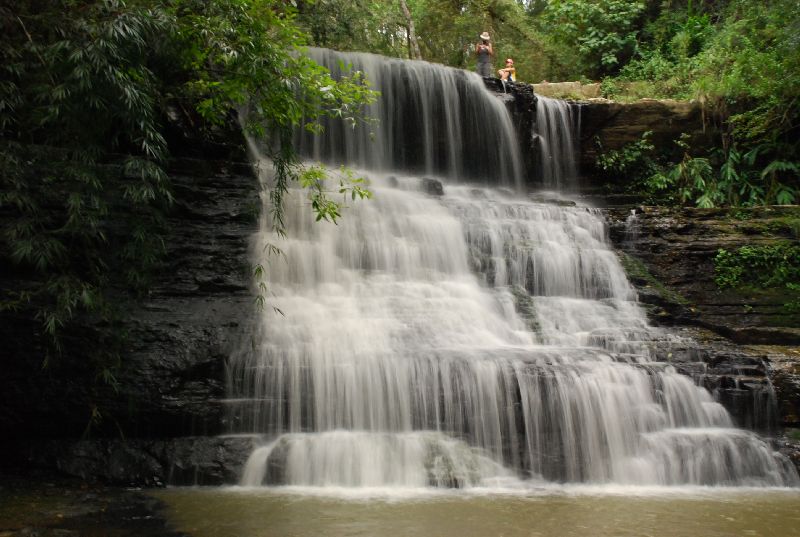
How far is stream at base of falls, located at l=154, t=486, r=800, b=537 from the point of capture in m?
4.95

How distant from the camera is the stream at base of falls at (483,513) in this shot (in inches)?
195

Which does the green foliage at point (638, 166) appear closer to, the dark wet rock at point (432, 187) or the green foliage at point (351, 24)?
the dark wet rock at point (432, 187)

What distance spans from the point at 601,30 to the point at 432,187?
37.7 feet

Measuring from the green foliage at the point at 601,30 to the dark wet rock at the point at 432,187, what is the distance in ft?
33.5

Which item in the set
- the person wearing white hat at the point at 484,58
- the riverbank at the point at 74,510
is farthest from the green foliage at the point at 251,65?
the person wearing white hat at the point at 484,58

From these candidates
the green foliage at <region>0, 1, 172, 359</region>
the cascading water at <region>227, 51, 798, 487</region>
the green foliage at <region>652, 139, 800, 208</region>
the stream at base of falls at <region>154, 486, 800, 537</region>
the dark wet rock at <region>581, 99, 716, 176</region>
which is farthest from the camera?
the dark wet rock at <region>581, 99, 716, 176</region>

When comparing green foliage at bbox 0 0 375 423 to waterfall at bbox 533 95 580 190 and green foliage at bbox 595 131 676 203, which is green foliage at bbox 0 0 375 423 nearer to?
waterfall at bbox 533 95 580 190

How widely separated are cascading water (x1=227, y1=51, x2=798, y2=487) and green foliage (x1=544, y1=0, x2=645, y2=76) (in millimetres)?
11133

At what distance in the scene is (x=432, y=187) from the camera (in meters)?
12.9

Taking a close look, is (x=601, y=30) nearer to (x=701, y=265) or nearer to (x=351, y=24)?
(x=351, y=24)

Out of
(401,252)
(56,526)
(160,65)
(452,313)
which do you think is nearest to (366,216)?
(401,252)

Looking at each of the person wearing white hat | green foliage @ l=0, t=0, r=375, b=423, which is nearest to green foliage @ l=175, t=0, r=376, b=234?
green foliage @ l=0, t=0, r=375, b=423

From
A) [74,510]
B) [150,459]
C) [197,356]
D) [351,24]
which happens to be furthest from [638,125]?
[74,510]

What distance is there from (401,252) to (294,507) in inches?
222
